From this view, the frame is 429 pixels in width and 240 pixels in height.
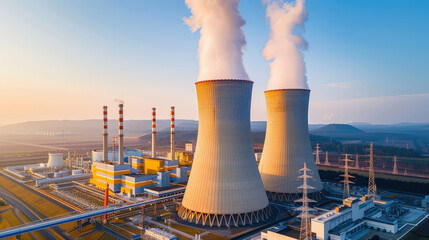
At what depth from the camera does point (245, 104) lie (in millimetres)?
22141

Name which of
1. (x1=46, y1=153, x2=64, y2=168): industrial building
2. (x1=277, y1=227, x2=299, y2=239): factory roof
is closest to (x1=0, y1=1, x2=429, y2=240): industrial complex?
(x1=277, y1=227, x2=299, y2=239): factory roof

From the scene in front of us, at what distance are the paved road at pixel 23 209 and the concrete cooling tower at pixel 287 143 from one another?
71.4 feet

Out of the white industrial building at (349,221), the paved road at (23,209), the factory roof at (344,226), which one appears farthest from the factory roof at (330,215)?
the paved road at (23,209)

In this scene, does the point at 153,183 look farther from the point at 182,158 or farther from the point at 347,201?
the point at 347,201

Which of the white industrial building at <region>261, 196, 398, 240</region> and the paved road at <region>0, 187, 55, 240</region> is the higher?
the white industrial building at <region>261, 196, 398, 240</region>

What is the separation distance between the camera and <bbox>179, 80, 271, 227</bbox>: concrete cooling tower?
2092 centimetres

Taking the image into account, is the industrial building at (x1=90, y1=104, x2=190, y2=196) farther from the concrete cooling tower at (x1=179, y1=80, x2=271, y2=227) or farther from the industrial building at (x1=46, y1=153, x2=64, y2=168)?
the industrial building at (x1=46, y1=153, x2=64, y2=168)

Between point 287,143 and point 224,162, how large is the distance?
1049cm

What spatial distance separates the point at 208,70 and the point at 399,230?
2152 centimetres

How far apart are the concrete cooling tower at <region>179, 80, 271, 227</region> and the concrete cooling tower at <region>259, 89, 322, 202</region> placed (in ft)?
25.7

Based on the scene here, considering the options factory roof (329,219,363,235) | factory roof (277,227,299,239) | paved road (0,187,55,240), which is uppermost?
factory roof (277,227,299,239)

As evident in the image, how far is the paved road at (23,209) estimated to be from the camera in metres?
23.4

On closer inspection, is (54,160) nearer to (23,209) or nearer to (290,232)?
(23,209)

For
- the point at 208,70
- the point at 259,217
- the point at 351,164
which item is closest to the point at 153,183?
the point at 259,217
